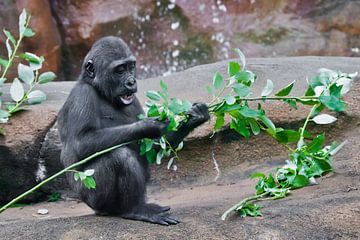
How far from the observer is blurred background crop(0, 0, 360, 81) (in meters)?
11.3

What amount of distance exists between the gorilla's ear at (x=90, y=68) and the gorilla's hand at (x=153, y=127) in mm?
694

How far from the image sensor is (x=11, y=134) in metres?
6.42

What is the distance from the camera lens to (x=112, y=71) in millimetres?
5082

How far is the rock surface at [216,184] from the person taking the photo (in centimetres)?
463

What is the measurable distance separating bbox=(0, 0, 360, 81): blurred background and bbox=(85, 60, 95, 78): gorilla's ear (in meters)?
6.15

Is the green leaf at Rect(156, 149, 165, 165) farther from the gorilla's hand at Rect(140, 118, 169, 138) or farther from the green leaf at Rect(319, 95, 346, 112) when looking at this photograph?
the green leaf at Rect(319, 95, 346, 112)

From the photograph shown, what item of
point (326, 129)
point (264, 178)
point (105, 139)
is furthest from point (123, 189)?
point (326, 129)

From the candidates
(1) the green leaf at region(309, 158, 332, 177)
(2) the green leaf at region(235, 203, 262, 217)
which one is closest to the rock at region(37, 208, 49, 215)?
(2) the green leaf at region(235, 203, 262, 217)

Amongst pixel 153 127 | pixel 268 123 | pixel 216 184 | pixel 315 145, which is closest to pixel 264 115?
pixel 268 123

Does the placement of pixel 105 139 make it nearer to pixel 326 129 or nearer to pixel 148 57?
pixel 326 129

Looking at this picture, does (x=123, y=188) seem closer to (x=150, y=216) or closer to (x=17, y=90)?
(x=150, y=216)

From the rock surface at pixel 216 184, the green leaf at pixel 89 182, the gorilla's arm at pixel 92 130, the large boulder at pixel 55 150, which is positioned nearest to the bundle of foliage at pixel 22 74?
the large boulder at pixel 55 150

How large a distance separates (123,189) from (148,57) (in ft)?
22.8

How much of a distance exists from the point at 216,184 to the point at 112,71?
174 cm
